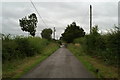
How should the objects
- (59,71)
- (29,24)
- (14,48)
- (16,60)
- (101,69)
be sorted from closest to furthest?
(59,71) < (101,69) < (16,60) < (14,48) < (29,24)

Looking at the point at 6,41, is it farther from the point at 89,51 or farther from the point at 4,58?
the point at 89,51

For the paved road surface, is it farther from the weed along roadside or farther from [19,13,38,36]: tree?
[19,13,38,36]: tree

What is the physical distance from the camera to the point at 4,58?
1559 centimetres

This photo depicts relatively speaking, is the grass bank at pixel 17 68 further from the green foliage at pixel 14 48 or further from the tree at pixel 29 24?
the tree at pixel 29 24

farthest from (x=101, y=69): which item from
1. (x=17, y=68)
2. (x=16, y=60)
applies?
(x=16, y=60)

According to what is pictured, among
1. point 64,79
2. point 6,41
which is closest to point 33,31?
point 6,41

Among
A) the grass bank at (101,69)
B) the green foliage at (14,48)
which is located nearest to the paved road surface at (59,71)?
the grass bank at (101,69)

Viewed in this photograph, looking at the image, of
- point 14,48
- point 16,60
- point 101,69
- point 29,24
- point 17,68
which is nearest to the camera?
point 101,69

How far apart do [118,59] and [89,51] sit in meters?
14.2

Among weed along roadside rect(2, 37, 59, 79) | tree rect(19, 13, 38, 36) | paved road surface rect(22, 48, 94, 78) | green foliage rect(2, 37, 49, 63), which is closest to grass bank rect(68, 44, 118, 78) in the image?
paved road surface rect(22, 48, 94, 78)

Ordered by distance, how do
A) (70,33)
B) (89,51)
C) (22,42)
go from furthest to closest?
(70,33) → (89,51) → (22,42)

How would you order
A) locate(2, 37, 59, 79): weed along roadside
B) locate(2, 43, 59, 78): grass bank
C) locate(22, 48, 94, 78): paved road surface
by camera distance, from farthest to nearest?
locate(2, 37, 59, 79): weed along roadside < locate(2, 43, 59, 78): grass bank < locate(22, 48, 94, 78): paved road surface

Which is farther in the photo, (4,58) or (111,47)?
(4,58)

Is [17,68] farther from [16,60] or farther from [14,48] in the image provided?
[14,48]
